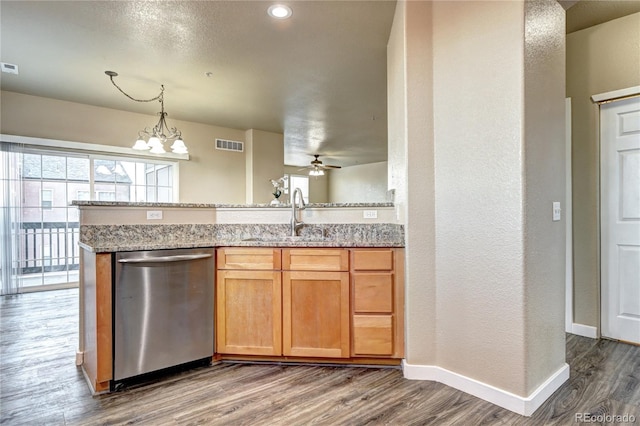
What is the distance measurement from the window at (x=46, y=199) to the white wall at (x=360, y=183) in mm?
7662

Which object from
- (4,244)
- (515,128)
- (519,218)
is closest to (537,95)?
(515,128)

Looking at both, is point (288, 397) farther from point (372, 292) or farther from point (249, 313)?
point (372, 292)

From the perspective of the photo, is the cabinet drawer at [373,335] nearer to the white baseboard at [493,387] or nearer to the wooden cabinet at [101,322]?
the white baseboard at [493,387]

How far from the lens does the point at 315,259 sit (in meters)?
2.43

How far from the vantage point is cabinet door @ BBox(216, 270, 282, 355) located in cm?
245

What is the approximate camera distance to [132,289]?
7.06 ft

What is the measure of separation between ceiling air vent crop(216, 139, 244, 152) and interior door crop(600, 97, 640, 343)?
5.60m

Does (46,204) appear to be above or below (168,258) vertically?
above

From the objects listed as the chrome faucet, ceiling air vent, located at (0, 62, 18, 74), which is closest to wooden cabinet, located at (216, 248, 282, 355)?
the chrome faucet

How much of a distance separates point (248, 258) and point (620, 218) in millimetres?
3077

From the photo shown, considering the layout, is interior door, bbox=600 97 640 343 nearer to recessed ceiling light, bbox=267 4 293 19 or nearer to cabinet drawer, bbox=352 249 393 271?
cabinet drawer, bbox=352 249 393 271

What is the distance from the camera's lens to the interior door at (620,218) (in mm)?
2752

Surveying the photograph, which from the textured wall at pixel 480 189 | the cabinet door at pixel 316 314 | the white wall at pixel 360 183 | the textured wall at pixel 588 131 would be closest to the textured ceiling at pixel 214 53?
the textured wall at pixel 588 131

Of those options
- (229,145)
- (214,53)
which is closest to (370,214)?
(214,53)
